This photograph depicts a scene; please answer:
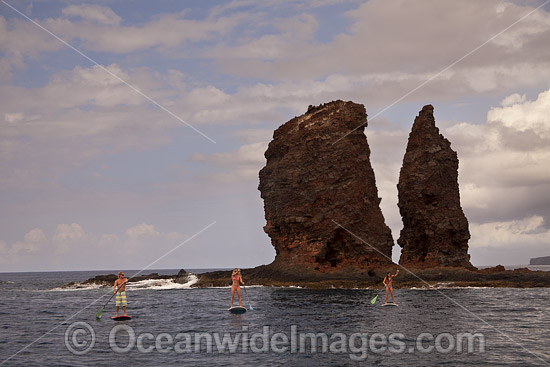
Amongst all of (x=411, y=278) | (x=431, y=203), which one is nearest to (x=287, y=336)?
(x=411, y=278)

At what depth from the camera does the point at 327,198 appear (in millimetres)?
80812

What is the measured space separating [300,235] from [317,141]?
579 inches

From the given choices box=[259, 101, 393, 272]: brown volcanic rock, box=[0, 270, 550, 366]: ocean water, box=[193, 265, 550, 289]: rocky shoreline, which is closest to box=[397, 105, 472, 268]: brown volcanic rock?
box=[193, 265, 550, 289]: rocky shoreline

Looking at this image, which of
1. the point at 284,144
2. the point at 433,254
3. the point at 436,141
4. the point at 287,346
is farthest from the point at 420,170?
the point at 287,346

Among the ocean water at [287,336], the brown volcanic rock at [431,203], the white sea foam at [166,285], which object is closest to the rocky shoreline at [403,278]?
the white sea foam at [166,285]

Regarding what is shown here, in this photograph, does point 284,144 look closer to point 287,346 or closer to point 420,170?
point 420,170

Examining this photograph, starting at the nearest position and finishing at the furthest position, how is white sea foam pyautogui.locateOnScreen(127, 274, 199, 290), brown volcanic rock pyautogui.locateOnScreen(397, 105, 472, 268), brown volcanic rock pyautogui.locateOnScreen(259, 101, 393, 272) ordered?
brown volcanic rock pyautogui.locateOnScreen(259, 101, 393, 272) < white sea foam pyautogui.locateOnScreen(127, 274, 199, 290) < brown volcanic rock pyautogui.locateOnScreen(397, 105, 472, 268)

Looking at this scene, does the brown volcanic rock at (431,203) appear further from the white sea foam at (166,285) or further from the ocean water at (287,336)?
the ocean water at (287,336)

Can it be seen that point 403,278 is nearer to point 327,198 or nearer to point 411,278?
point 411,278

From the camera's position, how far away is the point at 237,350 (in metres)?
23.8

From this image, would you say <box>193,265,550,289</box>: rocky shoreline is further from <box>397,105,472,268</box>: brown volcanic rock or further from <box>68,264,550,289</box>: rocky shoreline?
<box>397,105,472,268</box>: brown volcanic rock

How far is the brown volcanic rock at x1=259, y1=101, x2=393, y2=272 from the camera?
7975 centimetres

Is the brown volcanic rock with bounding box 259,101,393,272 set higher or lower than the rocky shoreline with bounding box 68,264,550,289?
higher

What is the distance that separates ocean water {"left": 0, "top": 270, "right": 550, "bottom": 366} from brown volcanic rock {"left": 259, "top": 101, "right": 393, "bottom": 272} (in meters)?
34.9
